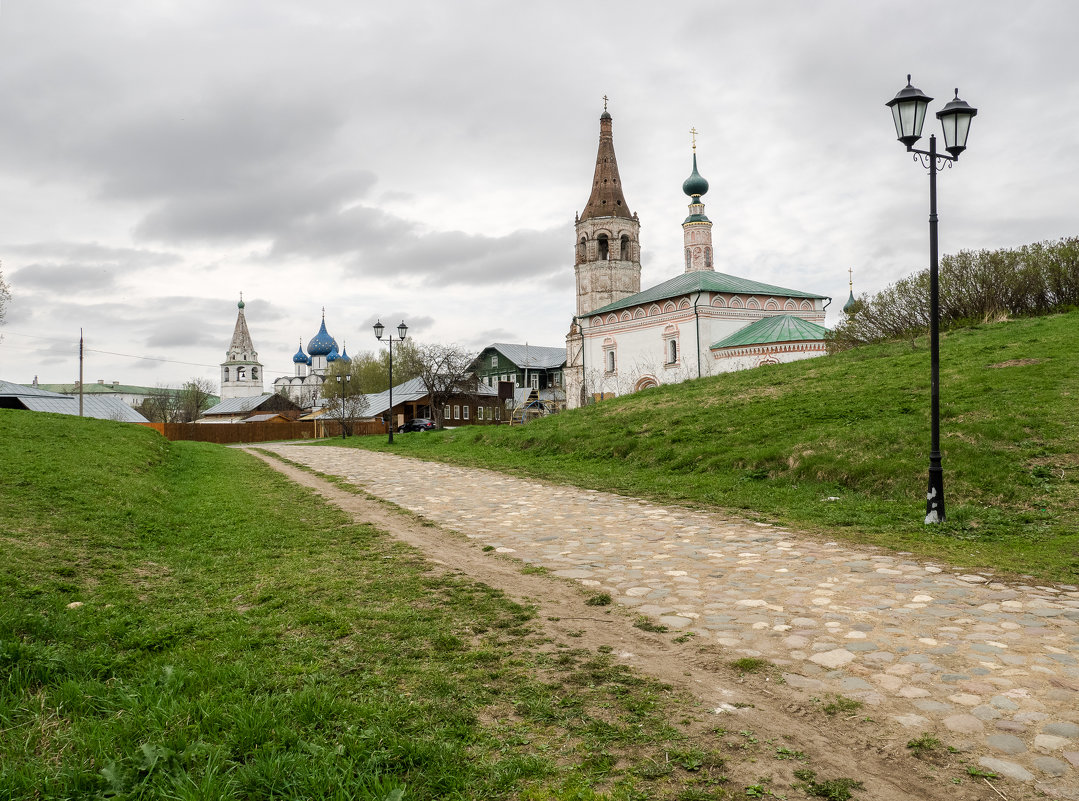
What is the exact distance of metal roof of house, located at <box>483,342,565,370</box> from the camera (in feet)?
265

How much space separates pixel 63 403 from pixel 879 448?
5459cm

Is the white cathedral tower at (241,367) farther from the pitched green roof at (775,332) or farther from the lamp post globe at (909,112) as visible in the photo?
the lamp post globe at (909,112)

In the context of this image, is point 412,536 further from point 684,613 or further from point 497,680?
point 497,680

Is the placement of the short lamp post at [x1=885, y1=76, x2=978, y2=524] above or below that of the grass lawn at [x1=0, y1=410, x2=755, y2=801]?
above

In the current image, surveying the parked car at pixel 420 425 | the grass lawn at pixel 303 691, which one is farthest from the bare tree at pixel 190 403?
the grass lawn at pixel 303 691

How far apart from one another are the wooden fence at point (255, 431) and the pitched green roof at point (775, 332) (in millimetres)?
28911

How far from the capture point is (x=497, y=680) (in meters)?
3.83

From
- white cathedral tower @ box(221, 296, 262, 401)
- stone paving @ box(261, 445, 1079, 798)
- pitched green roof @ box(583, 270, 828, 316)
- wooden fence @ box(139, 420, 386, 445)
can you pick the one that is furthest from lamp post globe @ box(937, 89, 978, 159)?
white cathedral tower @ box(221, 296, 262, 401)

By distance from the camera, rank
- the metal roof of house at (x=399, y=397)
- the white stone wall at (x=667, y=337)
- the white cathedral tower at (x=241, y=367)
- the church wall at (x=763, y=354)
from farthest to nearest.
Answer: the white cathedral tower at (x=241, y=367)
the metal roof of house at (x=399, y=397)
the white stone wall at (x=667, y=337)
the church wall at (x=763, y=354)

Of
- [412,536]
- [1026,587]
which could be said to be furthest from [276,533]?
[1026,587]

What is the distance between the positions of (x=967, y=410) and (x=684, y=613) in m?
9.19

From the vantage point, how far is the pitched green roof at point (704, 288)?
4231 cm

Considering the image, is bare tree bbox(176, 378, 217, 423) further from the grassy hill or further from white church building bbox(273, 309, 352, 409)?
the grassy hill

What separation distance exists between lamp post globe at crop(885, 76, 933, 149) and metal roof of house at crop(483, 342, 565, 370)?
71.9 metres
